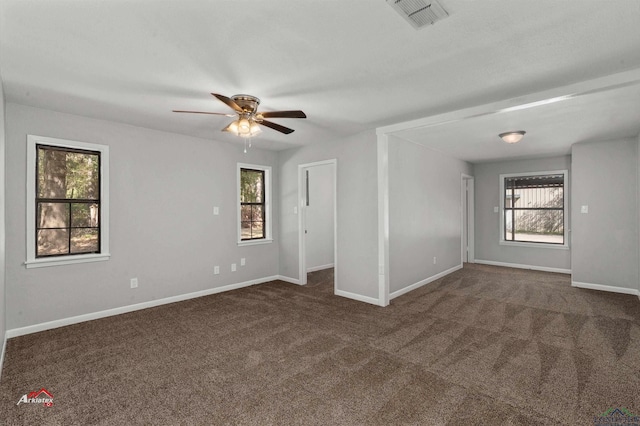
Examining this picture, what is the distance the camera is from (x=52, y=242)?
3.69 meters

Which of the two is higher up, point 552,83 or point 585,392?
point 552,83

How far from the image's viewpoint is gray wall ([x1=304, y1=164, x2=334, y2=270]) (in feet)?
22.5

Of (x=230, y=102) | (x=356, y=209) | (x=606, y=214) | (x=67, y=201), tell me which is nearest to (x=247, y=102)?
(x=230, y=102)

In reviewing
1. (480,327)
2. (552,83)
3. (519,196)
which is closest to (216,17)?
(552,83)

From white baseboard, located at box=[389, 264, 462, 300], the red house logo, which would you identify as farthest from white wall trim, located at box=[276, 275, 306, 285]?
the red house logo

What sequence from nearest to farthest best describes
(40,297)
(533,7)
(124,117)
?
(533,7), (40,297), (124,117)

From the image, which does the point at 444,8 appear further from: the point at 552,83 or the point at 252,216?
the point at 252,216

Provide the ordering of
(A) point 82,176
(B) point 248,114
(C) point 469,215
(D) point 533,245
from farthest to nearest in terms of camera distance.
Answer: (C) point 469,215 < (D) point 533,245 < (A) point 82,176 < (B) point 248,114

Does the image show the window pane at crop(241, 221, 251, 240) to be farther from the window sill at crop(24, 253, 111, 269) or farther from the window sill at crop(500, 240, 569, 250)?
the window sill at crop(500, 240, 569, 250)

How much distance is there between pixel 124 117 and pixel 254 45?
8.23 ft

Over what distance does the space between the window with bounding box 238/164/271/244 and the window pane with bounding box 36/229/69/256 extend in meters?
2.35

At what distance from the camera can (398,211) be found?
191 inches

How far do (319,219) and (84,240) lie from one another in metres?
4.35

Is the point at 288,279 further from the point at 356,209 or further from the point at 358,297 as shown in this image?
the point at 356,209
